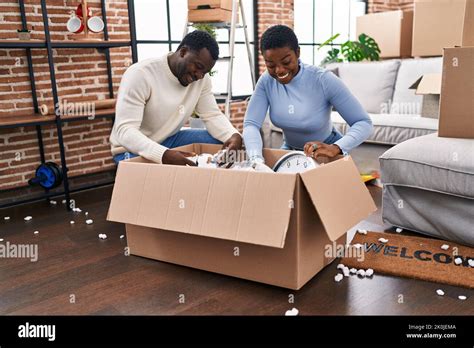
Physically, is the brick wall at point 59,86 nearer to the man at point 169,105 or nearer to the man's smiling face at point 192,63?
the man at point 169,105

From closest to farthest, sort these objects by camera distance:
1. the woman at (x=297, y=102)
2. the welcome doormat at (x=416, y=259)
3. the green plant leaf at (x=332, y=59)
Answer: the welcome doormat at (x=416, y=259) < the woman at (x=297, y=102) < the green plant leaf at (x=332, y=59)

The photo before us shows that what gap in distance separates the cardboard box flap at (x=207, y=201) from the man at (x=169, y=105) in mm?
243

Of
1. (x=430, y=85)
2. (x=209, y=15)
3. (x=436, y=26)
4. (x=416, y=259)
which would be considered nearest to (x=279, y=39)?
(x=416, y=259)

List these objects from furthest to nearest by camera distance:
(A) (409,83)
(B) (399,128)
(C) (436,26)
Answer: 1. (C) (436,26)
2. (A) (409,83)
3. (B) (399,128)

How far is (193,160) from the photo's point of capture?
6.59 ft

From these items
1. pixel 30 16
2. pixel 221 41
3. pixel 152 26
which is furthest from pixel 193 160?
pixel 221 41

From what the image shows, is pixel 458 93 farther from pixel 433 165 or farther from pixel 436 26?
pixel 436 26

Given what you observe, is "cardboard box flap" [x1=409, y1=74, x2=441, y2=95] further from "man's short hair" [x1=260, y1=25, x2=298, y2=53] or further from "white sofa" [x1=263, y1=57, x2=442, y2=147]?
"man's short hair" [x1=260, y1=25, x2=298, y2=53]

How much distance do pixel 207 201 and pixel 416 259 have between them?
2.94 feet

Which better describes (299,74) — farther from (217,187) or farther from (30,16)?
(30,16)

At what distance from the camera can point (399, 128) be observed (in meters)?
3.10

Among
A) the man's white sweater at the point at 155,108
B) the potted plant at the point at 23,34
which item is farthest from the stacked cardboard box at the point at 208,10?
the potted plant at the point at 23,34

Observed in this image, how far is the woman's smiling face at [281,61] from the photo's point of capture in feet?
6.37

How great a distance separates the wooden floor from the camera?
1.53m
